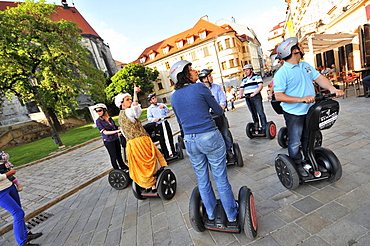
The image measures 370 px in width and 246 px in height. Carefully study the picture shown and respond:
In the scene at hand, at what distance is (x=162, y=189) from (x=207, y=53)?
33489 millimetres

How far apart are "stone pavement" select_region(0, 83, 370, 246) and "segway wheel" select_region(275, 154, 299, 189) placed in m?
0.14

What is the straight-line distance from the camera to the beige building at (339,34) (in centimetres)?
902

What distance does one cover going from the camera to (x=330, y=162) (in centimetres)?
254

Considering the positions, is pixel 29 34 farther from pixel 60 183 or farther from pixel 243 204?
pixel 243 204

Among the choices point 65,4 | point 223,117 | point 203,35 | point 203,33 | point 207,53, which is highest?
point 65,4

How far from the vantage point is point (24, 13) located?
12438mm

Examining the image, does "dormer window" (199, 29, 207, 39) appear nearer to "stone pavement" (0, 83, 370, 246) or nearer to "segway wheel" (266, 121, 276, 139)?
"stone pavement" (0, 83, 370, 246)

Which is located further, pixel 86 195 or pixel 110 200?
pixel 86 195

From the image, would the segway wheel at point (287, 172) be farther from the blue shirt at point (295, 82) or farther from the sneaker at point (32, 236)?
the sneaker at point (32, 236)

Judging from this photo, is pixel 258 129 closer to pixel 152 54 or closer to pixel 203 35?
pixel 203 35

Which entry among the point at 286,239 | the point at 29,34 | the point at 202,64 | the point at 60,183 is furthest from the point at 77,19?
the point at 286,239

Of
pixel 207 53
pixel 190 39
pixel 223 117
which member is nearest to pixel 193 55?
pixel 207 53

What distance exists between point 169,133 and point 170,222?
2.81 metres

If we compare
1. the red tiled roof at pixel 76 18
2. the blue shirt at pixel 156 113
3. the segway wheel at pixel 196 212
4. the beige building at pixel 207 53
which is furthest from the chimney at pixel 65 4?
the segway wheel at pixel 196 212
